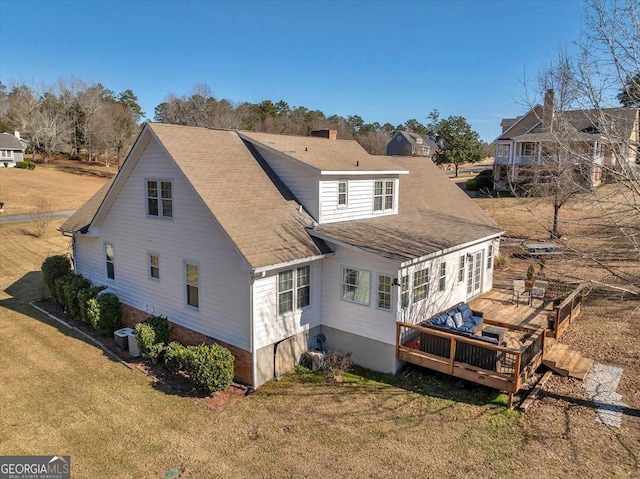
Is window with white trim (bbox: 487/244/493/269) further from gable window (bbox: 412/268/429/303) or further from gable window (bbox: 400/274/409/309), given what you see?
gable window (bbox: 400/274/409/309)

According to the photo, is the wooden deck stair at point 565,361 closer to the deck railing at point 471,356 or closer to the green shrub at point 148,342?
the deck railing at point 471,356

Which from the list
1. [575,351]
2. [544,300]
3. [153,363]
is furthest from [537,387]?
[153,363]

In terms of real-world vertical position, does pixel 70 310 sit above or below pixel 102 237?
below

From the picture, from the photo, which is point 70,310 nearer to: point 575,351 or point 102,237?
point 102,237

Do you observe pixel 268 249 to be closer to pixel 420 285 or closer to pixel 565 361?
pixel 420 285

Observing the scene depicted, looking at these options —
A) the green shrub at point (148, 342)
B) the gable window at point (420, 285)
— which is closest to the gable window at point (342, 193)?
the gable window at point (420, 285)

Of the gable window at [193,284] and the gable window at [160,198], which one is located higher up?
the gable window at [160,198]
